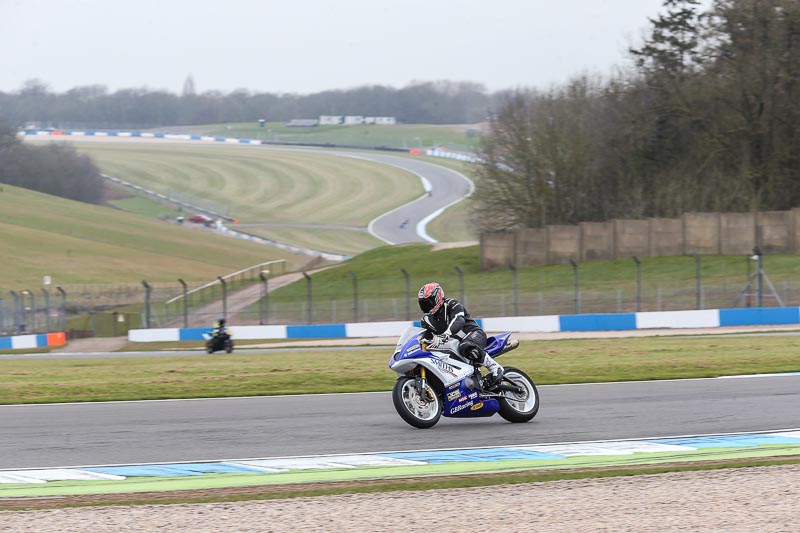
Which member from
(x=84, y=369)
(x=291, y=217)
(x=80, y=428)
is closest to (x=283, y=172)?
(x=291, y=217)

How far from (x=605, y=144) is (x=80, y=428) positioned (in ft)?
164

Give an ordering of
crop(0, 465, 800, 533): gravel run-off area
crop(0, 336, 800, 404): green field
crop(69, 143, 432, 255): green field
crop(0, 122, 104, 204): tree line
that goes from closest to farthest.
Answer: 1. crop(0, 465, 800, 533): gravel run-off area
2. crop(0, 336, 800, 404): green field
3. crop(69, 143, 432, 255): green field
4. crop(0, 122, 104, 204): tree line

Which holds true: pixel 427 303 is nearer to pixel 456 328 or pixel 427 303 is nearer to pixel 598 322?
pixel 456 328

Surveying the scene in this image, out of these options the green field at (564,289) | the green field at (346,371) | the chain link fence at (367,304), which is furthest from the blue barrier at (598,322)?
the green field at (346,371)

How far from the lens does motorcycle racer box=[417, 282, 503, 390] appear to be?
11930 mm

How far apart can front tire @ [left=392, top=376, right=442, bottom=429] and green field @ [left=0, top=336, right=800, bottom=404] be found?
4943 mm

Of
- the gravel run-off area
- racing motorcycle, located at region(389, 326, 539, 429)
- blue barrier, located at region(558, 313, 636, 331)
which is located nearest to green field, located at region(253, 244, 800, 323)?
blue barrier, located at region(558, 313, 636, 331)

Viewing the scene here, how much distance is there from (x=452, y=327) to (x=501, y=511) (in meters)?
4.37

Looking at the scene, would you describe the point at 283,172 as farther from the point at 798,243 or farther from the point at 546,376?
the point at 546,376

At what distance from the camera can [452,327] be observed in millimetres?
11945

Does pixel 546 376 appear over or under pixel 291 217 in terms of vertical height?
under

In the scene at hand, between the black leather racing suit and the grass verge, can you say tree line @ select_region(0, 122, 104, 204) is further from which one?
the grass verge

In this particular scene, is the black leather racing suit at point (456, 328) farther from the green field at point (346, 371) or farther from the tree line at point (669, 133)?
the tree line at point (669, 133)

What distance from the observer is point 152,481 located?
9.18 metres
